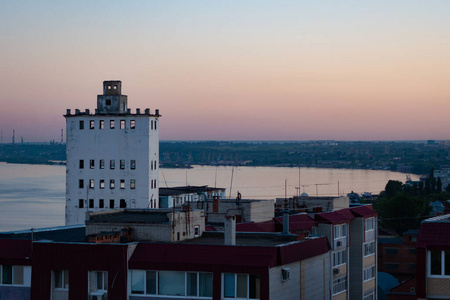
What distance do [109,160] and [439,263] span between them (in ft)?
132

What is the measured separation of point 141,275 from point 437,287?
8084 millimetres

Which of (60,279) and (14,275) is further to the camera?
(14,275)

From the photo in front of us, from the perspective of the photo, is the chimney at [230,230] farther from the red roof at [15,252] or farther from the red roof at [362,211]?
the red roof at [362,211]

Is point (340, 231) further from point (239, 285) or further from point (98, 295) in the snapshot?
point (98, 295)

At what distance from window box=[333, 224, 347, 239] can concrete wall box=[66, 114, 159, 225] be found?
23.8 meters

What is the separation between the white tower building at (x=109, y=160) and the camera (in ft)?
186

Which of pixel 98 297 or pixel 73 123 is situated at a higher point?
pixel 73 123

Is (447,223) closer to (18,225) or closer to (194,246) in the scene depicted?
(194,246)

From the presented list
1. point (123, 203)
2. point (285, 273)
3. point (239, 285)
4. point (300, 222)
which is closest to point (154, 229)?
point (239, 285)

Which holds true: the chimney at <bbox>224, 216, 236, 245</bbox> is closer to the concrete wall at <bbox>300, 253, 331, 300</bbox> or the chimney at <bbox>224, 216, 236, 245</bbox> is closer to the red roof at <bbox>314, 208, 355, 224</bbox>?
the concrete wall at <bbox>300, 253, 331, 300</bbox>

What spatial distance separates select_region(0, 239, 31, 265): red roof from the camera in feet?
75.9

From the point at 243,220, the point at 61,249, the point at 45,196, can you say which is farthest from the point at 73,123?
the point at 45,196

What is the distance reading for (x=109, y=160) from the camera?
57125mm

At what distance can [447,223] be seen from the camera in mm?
19484
